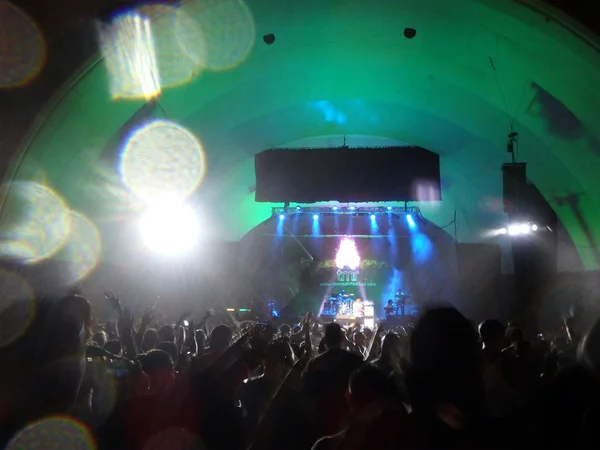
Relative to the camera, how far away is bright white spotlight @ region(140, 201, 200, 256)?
491 inches

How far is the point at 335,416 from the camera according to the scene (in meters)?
3.07

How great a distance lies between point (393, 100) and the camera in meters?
12.1

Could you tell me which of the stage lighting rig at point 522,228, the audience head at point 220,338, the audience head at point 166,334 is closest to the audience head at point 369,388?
the audience head at point 220,338

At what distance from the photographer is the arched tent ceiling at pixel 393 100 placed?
307 inches

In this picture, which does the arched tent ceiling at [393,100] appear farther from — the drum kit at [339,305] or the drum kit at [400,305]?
the drum kit at [339,305]

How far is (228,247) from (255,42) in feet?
25.7

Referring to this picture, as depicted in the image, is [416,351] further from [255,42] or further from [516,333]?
[255,42]

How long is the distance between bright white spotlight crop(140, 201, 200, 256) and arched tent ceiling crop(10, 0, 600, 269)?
0.70 metres

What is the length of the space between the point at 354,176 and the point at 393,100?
2081 mm

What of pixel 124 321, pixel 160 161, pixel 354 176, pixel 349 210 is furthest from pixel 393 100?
pixel 124 321

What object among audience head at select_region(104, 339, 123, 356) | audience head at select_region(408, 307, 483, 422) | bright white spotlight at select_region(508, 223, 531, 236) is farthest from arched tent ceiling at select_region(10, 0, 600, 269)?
audience head at select_region(408, 307, 483, 422)

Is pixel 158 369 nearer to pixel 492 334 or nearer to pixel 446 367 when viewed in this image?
pixel 446 367

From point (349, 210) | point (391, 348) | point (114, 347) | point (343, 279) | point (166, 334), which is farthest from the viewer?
point (343, 279)

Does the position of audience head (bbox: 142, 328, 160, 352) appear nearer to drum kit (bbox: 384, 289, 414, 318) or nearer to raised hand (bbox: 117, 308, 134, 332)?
raised hand (bbox: 117, 308, 134, 332)
